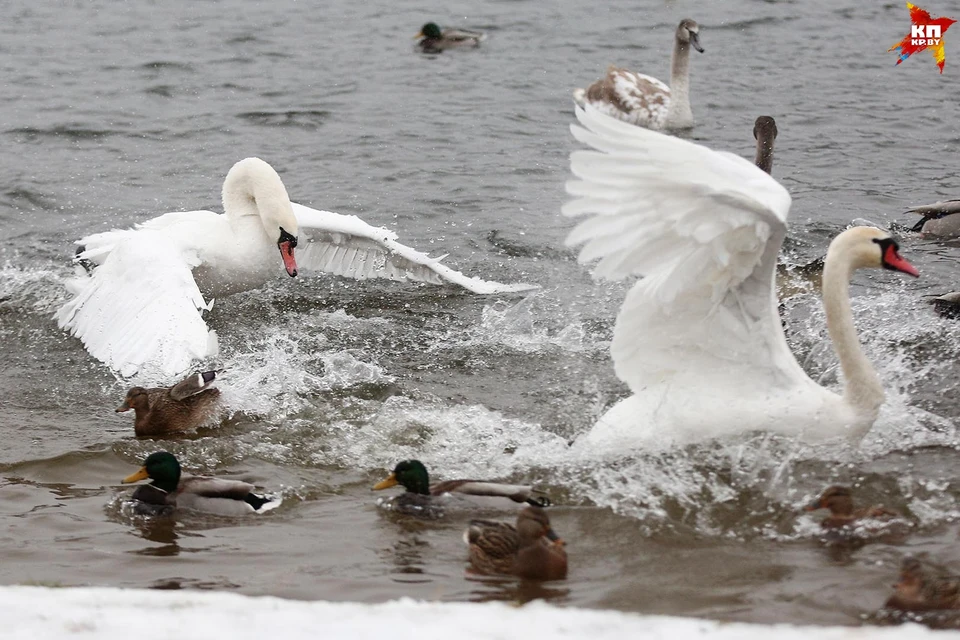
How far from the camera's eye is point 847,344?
5613 millimetres

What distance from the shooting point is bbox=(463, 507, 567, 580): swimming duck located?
190 inches

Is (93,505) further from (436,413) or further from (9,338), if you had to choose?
(9,338)

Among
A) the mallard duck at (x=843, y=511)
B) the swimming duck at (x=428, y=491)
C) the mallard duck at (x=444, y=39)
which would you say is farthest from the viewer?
the mallard duck at (x=444, y=39)

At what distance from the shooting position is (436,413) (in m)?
7.00

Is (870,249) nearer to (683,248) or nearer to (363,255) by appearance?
(683,248)

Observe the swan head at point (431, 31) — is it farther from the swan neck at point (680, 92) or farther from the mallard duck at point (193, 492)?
the mallard duck at point (193, 492)

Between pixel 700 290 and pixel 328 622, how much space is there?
2.38 meters

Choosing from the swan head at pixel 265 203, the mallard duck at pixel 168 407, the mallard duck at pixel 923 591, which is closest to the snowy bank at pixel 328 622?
the mallard duck at pixel 923 591

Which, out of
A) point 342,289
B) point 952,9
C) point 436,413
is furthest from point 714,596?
point 952,9

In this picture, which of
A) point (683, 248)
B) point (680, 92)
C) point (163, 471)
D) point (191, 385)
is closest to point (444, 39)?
point (680, 92)

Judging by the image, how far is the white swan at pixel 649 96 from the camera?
13.5m

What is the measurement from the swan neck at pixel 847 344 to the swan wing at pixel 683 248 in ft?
0.69

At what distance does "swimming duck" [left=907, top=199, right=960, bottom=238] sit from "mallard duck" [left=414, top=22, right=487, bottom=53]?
8058 mm

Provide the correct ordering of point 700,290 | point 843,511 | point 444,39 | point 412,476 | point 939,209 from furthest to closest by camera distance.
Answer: point 444,39
point 939,209
point 412,476
point 700,290
point 843,511
